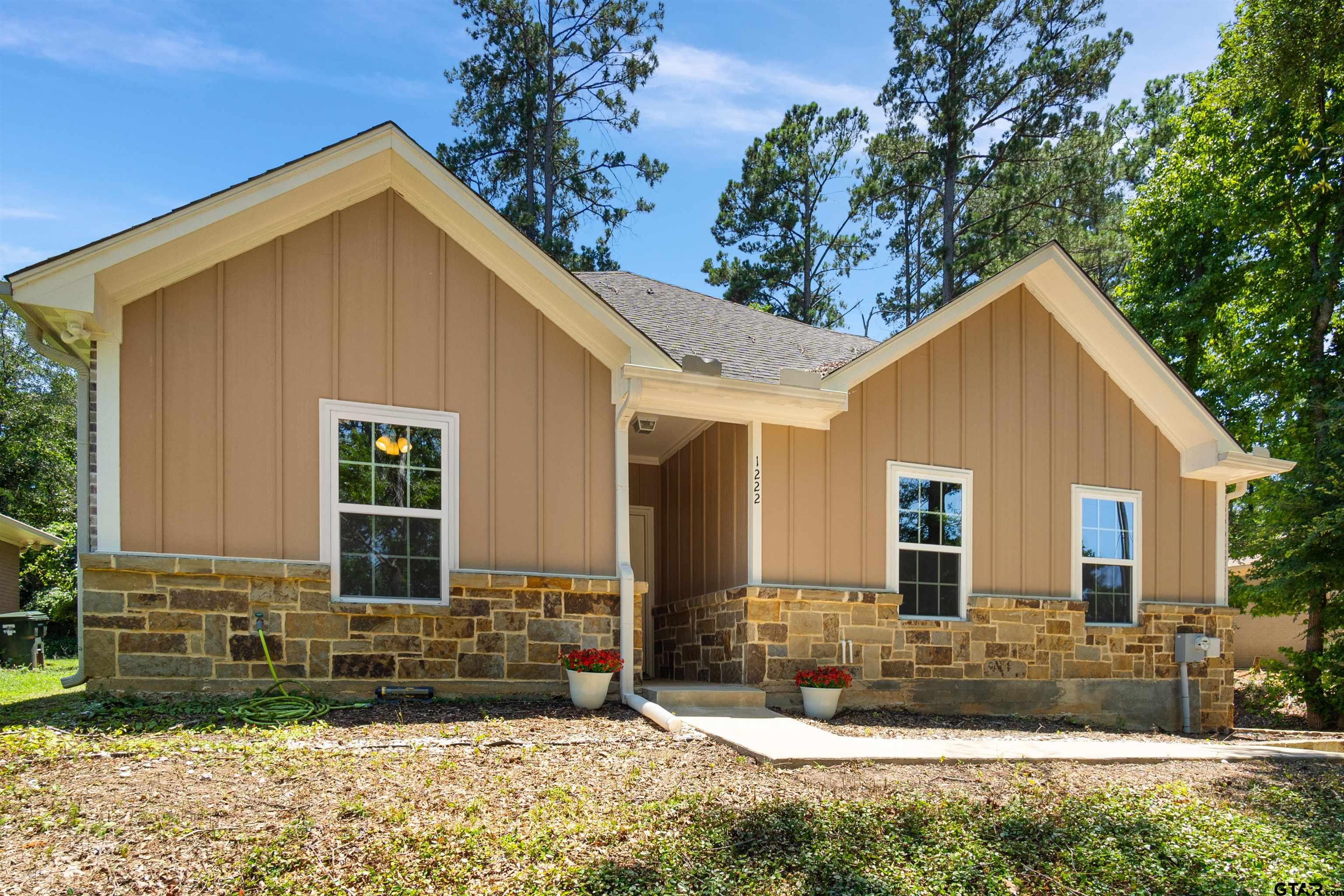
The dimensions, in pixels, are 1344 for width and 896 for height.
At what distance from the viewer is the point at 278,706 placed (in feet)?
21.5

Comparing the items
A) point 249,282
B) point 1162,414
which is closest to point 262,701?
point 249,282

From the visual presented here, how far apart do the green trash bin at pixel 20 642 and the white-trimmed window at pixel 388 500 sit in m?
9.97

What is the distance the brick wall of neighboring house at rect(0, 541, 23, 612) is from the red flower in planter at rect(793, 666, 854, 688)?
1774 centimetres

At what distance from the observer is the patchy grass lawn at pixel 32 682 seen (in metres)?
8.54

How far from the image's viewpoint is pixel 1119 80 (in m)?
20.6

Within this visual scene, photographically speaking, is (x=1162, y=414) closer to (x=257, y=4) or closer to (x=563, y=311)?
(x=563, y=311)

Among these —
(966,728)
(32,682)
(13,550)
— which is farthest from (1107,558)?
(13,550)

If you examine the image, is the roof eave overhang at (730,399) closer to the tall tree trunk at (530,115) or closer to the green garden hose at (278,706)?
the green garden hose at (278,706)

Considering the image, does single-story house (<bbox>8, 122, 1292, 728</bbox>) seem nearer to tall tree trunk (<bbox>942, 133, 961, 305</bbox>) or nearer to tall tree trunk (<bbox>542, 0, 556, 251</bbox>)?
tall tree trunk (<bbox>542, 0, 556, 251</bbox>)

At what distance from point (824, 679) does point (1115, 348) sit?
5.36m

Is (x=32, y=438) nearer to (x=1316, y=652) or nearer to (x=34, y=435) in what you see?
(x=34, y=435)

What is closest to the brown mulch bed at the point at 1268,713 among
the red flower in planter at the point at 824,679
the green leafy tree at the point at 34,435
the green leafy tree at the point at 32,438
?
the red flower in planter at the point at 824,679

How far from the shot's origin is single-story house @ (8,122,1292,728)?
22.2ft

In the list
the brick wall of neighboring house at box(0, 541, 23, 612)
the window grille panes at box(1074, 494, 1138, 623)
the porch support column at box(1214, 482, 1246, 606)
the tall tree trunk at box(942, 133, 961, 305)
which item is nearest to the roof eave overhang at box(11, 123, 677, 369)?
the window grille panes at box(1074, 494, 1138, 623)
